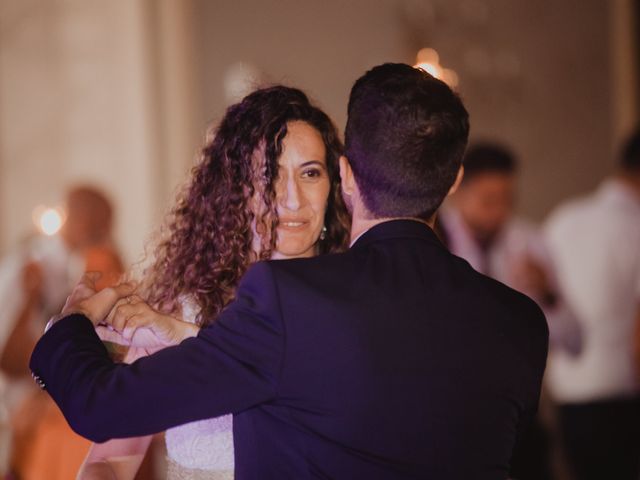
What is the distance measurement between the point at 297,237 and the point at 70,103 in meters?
3.86

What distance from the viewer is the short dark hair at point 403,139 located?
139cm

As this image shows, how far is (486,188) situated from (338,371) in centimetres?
249

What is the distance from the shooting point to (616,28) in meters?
6.72

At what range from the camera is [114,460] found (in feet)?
5.73

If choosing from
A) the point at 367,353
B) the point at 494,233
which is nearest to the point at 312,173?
the point at 367,353

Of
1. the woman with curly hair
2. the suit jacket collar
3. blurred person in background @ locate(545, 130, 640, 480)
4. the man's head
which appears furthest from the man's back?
blurred person in background @ locate(545, 130, 640, 480)

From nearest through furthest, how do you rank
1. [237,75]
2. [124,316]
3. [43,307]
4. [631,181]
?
[124,316]
[43,307]
[631,181]
[237,75]

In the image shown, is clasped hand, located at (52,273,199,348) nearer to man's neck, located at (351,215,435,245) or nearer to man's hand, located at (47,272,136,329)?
man's hand, located at (47,272,136,329)

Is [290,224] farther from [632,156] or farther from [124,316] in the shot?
[632,156]

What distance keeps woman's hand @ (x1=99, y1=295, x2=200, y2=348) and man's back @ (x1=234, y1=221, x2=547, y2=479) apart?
233 millimetres

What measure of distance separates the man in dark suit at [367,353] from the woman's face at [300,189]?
0.38 metres

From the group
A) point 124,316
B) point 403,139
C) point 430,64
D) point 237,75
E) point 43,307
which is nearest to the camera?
point 403,139

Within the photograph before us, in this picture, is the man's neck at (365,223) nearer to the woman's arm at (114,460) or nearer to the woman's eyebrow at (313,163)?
the woman's eyebrow at (313,163)

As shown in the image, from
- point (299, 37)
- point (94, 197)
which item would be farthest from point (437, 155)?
point (299, 37)
